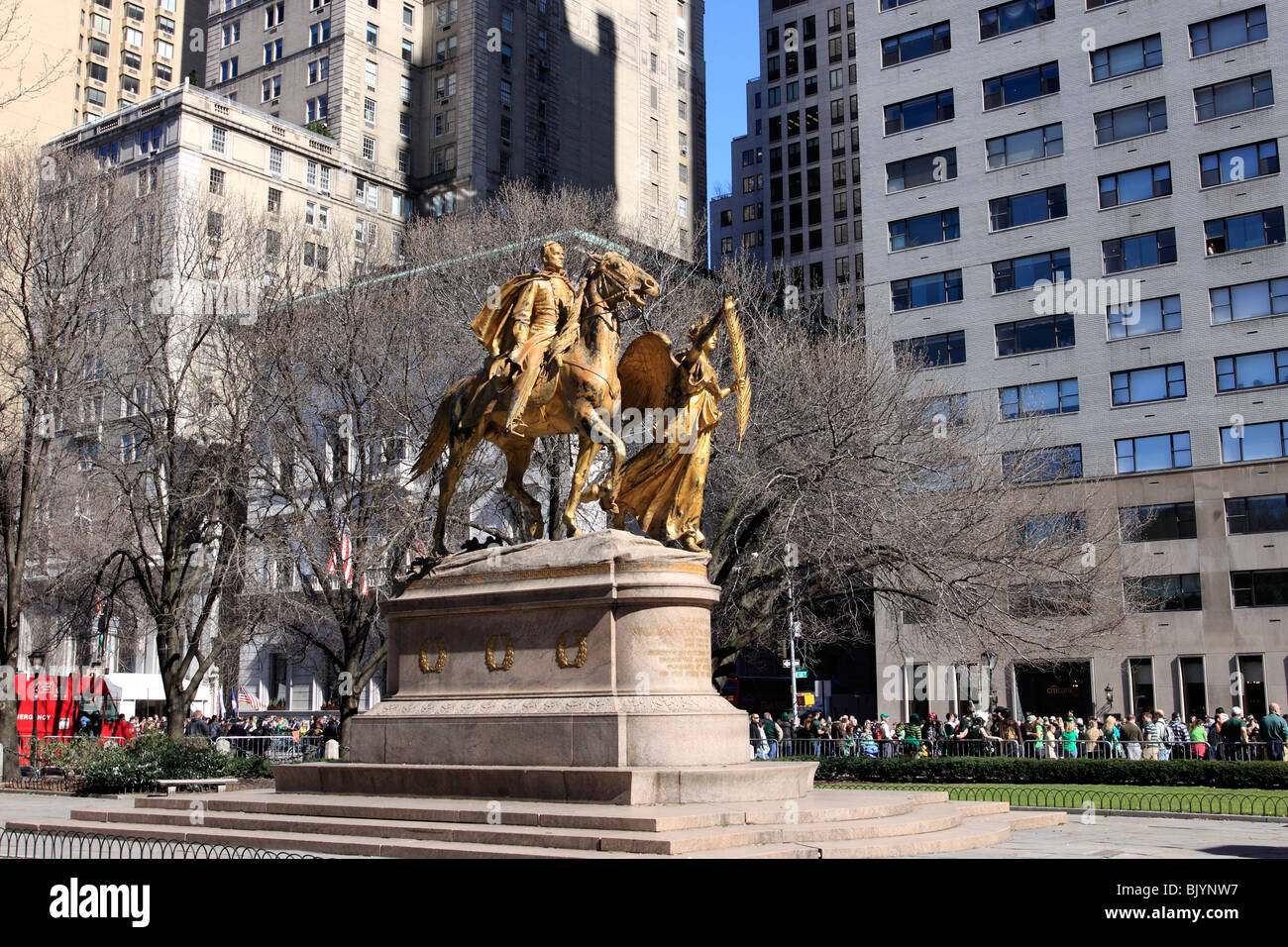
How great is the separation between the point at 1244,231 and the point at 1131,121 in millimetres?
7260

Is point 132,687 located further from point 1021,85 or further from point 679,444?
point 1021,85

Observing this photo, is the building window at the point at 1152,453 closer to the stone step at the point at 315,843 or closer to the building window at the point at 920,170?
the building window at the point at 920,170

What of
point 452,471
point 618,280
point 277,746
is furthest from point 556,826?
point 277,746

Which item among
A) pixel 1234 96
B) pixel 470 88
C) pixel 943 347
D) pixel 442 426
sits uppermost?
pixel 470 88

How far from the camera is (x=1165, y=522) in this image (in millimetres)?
53281

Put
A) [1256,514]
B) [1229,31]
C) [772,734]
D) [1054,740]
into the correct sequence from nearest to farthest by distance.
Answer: [1054,740] < [772,734] < [1256,514] < [1229,31]

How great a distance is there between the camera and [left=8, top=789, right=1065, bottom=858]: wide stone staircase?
12.6 meters

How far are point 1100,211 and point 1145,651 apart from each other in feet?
63.1

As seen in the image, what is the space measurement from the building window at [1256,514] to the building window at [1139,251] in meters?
10.8

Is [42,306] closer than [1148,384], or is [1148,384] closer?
[42,306]

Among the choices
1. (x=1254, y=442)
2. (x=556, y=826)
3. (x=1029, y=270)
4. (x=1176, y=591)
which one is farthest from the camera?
(x=1029, y=270)

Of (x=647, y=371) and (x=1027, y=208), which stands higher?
(x=1027, y=208)

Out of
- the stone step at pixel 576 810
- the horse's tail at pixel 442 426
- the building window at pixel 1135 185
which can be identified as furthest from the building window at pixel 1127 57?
the stone step at pixel 576 810
